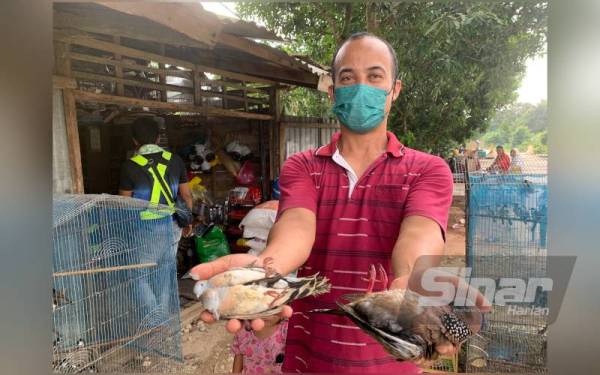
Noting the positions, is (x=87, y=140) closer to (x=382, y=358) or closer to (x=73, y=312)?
(x=73, y=312)

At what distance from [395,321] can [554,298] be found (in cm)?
105

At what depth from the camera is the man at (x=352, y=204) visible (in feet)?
5.51

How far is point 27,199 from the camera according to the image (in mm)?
2164

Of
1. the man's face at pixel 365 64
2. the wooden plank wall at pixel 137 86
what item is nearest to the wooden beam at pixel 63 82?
the wooden plank wall at pixel 137 86

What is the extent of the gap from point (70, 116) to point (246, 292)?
1644 mm

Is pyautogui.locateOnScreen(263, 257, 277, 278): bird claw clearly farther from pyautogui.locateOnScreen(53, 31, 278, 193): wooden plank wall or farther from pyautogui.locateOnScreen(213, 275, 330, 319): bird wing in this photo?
pyautogui.locateOnScreen(53, 31, 278, 193): wooden plank wall

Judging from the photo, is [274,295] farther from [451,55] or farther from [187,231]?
[187,231]

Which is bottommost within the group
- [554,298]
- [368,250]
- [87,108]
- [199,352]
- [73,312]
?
[199,352]

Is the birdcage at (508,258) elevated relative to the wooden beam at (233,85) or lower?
lower

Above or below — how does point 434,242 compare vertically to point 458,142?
below

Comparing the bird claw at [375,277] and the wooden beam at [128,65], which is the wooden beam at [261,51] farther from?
the bird claw at [375,277]

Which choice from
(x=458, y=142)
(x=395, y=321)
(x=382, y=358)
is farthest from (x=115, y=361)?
(x=458, y=142)

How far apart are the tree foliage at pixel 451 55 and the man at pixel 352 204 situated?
1.01ft

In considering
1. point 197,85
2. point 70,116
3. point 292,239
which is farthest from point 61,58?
point 292,239
